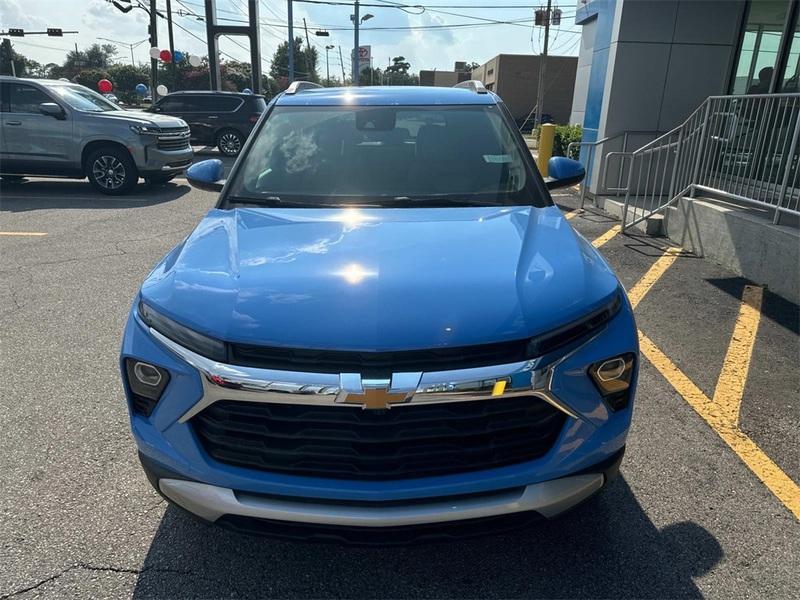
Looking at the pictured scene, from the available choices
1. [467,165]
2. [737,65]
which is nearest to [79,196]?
[467,165]

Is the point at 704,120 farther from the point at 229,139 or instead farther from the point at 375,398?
the point at 229,139

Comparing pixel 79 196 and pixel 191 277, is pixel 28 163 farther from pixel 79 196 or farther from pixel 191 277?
pixel 191 277

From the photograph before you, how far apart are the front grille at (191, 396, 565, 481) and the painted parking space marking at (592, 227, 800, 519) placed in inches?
63.7

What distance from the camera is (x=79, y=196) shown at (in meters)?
10.4

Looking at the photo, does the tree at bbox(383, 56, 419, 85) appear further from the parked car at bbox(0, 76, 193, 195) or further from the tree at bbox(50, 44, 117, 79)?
the parked car at bbox(0, 76, 193, 195)

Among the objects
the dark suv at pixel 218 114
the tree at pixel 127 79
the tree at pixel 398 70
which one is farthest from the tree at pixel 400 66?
the dark suv at pixel 218 114

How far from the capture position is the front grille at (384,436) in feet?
5.89

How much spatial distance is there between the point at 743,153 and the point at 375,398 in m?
6.45

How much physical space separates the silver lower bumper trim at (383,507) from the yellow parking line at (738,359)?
1.96 metres

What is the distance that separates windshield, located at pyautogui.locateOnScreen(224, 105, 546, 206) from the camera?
295 cm

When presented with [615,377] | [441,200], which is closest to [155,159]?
[441,200]

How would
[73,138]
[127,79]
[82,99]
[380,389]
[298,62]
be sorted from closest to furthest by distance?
[380,389] < [73,138] < [82,99] < [127,79] < [298,62]

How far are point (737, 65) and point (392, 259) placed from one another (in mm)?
9241

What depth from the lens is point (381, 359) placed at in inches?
69.2
